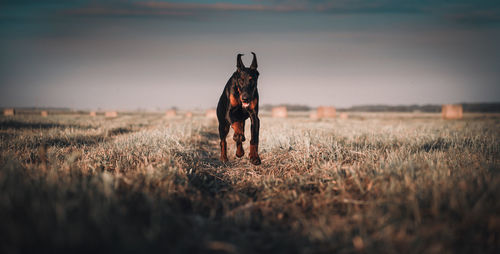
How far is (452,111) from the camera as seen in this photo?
27.0 metres

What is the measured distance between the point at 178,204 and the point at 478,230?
2665 millimetres

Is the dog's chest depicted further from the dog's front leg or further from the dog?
the dog's front leg

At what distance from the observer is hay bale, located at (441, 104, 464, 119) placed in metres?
26.5

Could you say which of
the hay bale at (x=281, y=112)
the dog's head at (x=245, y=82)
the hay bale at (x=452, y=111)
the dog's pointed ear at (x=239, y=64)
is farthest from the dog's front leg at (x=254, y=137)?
the hay bale at (x=281, y=112)

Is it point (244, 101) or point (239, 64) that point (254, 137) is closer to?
point (244, 101)

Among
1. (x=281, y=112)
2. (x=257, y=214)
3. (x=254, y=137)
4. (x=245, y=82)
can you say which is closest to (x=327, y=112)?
(x=281, y=112)

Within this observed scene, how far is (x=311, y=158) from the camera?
448 cm

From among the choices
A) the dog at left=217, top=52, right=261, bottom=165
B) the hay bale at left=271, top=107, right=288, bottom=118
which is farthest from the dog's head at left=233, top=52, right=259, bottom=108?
the hay bale at left=271, top=107, right=288, bottom=118

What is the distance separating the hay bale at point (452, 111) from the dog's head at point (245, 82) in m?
31.1

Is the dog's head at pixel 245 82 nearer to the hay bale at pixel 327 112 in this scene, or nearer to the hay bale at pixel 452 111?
the hay bale at pixel 452 111

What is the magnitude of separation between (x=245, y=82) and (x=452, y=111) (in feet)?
104

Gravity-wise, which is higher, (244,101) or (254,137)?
(244,101)

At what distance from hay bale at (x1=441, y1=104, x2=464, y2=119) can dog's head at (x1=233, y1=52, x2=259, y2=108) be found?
1224 inches

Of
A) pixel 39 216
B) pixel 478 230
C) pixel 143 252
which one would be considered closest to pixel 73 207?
pixel 39 216
